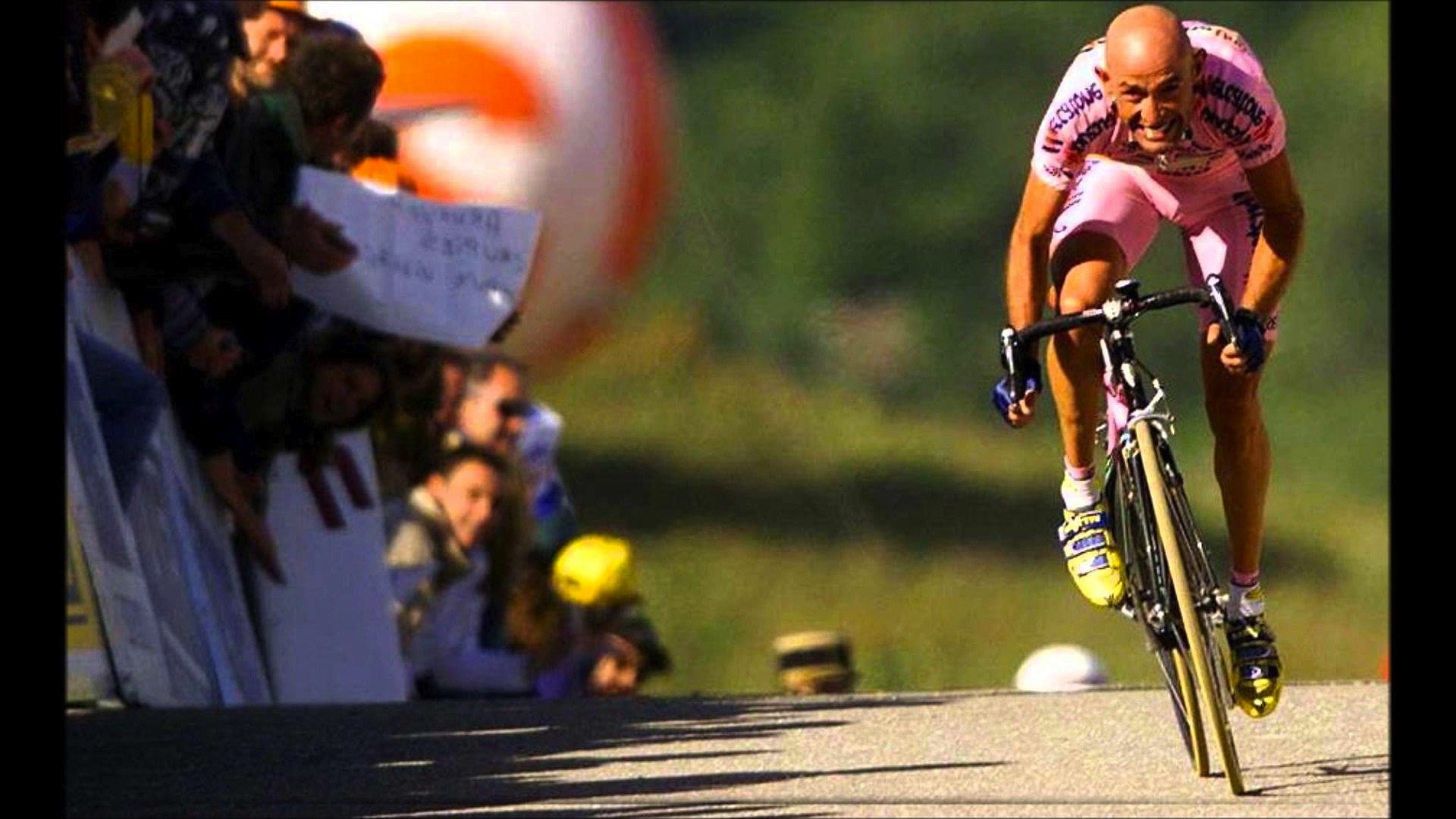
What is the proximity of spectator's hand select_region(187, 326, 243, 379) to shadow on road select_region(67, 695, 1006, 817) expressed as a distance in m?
1.74

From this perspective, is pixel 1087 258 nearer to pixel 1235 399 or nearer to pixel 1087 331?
pixel 1087 331

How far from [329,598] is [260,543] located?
71 centimetres

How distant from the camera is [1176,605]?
344 inches

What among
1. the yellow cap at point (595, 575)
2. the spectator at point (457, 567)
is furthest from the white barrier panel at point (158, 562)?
the yellow cap at point (595, 575)

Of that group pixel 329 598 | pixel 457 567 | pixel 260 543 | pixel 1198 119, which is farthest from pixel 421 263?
pixel 1198 119

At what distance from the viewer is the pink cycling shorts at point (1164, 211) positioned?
8914 mm

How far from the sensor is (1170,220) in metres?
9.00

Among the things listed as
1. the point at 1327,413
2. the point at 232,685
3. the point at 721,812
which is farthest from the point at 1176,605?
the point at 1327,413

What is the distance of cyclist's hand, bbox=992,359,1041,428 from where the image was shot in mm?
8578

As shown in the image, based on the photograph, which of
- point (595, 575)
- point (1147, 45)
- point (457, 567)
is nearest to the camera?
point (1147, 45)

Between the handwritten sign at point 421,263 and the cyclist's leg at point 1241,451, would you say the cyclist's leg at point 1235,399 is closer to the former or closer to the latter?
the cyclist's leg at point 1241,451

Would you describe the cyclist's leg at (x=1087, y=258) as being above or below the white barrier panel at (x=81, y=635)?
above

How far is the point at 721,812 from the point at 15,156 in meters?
1.92

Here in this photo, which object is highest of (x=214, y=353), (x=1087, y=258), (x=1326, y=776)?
(x=214, y=353)
